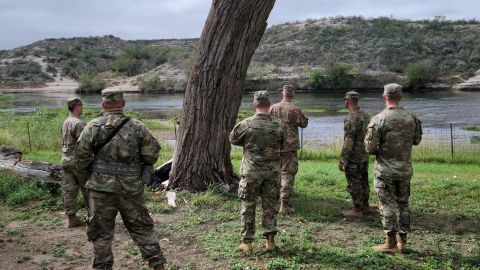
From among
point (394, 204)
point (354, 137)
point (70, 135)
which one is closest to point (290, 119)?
point (354, 137)

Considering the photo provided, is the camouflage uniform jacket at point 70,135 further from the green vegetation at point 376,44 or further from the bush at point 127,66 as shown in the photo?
the bush at point 127,66

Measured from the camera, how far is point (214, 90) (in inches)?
370

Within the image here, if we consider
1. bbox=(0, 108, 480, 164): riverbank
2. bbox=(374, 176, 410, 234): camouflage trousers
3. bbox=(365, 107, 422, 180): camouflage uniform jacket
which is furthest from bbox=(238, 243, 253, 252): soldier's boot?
bbox=(0, 108, 480, 164): riverbank

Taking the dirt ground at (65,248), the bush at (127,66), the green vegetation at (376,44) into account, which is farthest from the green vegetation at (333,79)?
the dirt ground at (65,248)

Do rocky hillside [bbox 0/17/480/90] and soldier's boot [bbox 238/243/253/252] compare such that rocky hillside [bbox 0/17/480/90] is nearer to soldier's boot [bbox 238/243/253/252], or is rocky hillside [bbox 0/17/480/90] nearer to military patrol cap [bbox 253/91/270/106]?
military patrol cap [bbox 253/91/270/106]

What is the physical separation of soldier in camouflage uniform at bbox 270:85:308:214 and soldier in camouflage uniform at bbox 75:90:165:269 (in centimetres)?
307

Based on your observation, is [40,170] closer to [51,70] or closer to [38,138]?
[38,138]

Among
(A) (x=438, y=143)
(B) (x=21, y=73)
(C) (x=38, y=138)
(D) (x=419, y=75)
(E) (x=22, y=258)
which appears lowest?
(A) (x=438, y=143)

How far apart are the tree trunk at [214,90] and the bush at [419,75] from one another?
190ft

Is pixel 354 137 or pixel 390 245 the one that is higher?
pixel 354 137

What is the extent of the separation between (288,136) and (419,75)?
59852mm

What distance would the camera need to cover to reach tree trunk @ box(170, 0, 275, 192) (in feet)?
30.5

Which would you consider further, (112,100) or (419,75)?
(419,75)

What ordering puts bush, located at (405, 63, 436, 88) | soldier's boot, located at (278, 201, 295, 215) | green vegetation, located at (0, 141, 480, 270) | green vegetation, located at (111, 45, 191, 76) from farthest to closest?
green vegetation, located at (111, 45, 191, 76), bush, located at (405, 63, 436, 88), soldier's boot, located at (278, 201, 295, 215), green vegetation, located at (0, 141, 480, 270)
